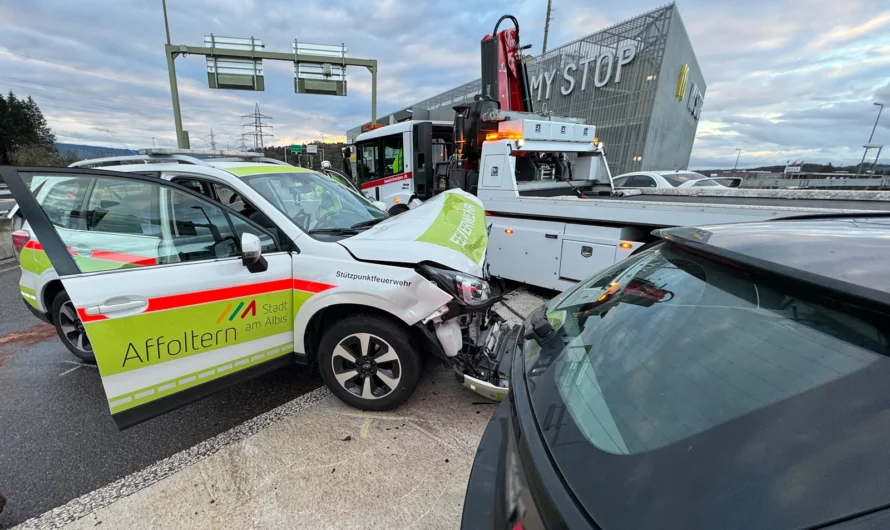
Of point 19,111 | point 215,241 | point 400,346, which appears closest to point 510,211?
point 400,346

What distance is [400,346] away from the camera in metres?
2.50

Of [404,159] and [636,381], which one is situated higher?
[404,159]

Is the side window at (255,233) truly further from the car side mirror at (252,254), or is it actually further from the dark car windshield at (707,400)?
the dark car windshield at (707,400)

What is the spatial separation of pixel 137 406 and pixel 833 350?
9.56 feet

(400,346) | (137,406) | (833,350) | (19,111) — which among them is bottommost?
(137,406)

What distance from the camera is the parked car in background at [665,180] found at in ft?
29.7

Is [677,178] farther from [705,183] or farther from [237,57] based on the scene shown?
[237,57]

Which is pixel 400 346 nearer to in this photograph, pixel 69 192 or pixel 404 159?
pixel 69 192

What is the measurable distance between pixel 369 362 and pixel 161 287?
131 cm

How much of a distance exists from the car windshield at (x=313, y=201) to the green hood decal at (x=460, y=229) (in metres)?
0.71

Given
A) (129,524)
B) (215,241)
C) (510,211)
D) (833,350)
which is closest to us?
(833,350)

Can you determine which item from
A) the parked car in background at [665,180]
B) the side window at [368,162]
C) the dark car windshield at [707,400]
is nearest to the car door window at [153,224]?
the dark car windshield at [707,400]

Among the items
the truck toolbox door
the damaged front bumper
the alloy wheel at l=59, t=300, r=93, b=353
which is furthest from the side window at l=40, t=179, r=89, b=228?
the damaged front bumper

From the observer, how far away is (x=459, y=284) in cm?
239
